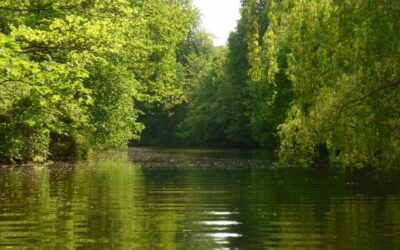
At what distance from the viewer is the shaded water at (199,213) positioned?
12078 mm

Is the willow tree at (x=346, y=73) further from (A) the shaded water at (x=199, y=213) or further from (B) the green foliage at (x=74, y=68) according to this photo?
(B) the green foliage at (x=74, y=68)

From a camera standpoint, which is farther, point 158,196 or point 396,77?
point 158,196

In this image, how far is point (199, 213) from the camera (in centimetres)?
1638

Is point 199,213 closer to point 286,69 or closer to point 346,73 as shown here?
point 346,73

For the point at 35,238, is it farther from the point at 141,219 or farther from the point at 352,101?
the point at 352,101

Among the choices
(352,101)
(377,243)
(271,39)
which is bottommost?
(377,243)

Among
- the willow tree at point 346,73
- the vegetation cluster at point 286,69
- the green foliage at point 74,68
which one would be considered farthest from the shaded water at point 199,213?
the green foliage at point 74,68

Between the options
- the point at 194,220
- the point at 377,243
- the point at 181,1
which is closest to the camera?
the point at 377,243

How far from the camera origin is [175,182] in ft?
87.7

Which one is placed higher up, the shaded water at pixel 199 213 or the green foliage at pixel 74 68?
the green foliage at pixel 74 68

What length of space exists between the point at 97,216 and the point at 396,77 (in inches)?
302

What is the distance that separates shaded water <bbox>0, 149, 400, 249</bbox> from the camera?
1208cm

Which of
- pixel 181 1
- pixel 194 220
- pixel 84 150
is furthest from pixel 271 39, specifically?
pixel 181 1

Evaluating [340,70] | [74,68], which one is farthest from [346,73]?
[74,68]
